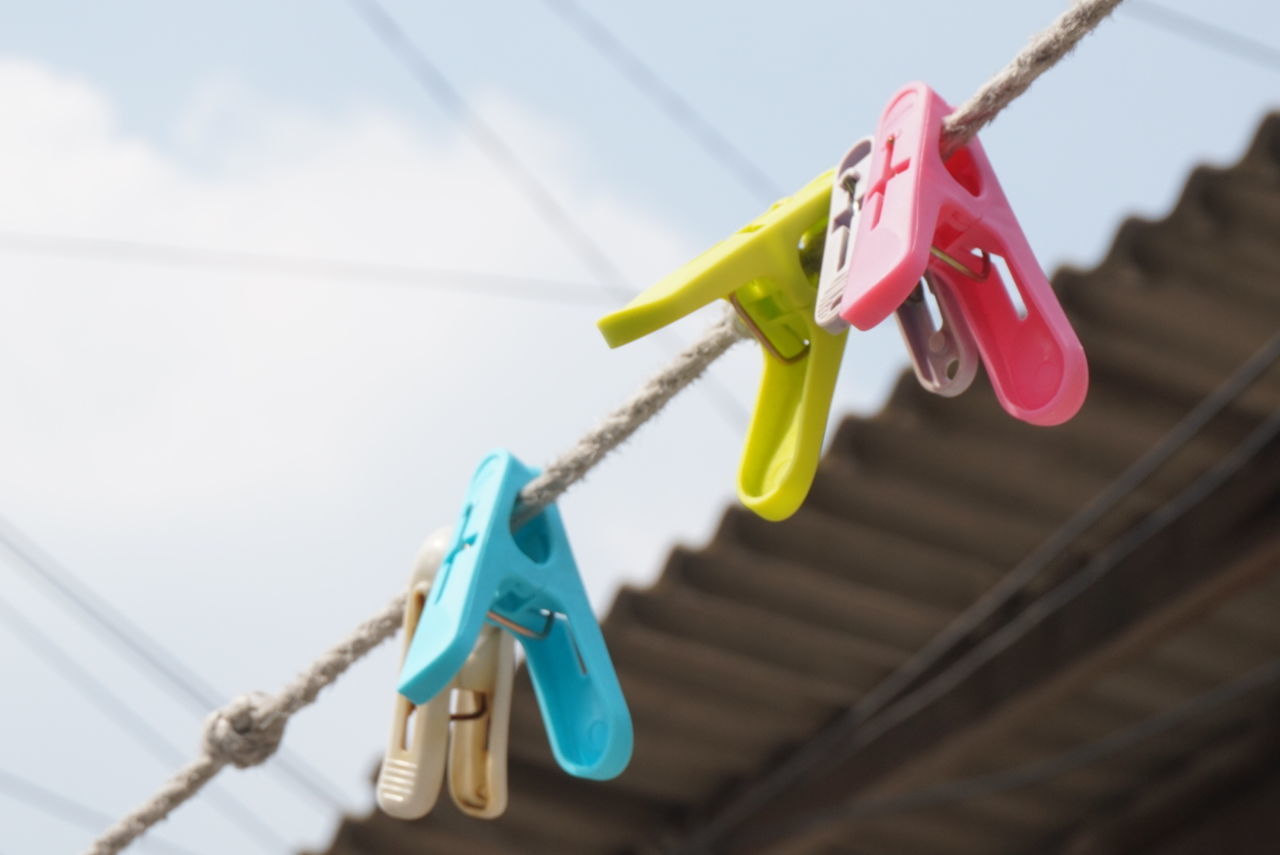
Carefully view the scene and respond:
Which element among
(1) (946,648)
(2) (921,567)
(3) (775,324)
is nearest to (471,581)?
(3) (775,324)

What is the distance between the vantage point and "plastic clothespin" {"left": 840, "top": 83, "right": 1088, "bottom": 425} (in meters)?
0.73

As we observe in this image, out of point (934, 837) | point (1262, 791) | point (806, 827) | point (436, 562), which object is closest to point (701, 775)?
point (806, 827)

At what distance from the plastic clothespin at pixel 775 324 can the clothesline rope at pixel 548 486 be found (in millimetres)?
41

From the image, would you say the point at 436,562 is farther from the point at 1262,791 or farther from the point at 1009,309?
the point at 1262,791

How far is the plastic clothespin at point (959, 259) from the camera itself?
734 mm

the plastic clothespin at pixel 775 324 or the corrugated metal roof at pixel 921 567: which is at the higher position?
the corrugated metal roof at pixel 921 567

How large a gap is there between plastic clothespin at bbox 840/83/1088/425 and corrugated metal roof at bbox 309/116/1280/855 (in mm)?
871

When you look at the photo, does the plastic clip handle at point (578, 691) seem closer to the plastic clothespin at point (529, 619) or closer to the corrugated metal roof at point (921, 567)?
the plastic clothespin at point (529, 619)

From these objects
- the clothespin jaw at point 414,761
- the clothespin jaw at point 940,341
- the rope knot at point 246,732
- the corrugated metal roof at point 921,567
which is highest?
the corrugated metal roof at point 921,567

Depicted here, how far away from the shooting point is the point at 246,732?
1.20m

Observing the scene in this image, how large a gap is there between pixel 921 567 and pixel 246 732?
97 centimetres

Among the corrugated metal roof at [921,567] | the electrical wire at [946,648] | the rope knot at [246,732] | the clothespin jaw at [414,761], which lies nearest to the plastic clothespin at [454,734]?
the clothespin jaw at [414,761]

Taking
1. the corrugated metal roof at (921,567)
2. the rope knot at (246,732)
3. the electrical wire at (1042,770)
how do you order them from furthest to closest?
1. the electrical wire at (1042,770)
2. the corrugated metal roof at (921,567)
3. the rope knot at (246,732)

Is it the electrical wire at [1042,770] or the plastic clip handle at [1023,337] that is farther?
the electrical wire at [1042,770]
